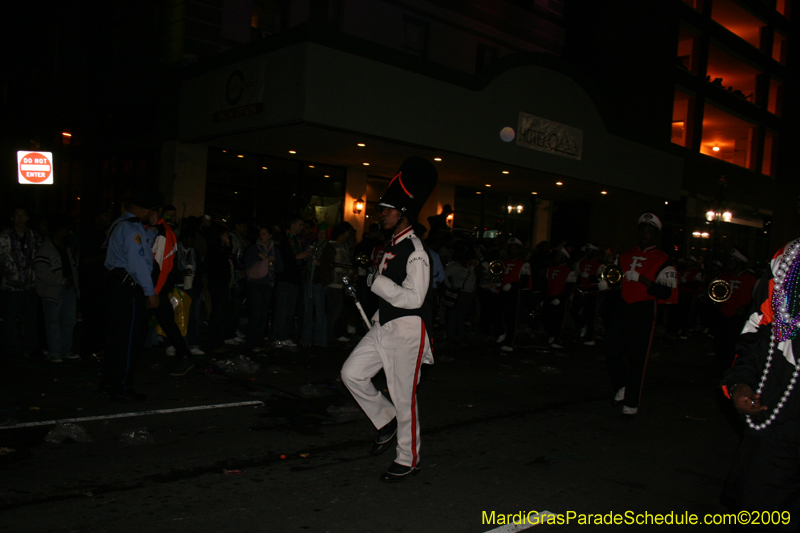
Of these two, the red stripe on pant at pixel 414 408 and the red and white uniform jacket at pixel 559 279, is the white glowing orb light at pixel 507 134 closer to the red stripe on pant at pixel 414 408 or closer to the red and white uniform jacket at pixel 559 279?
the red and white uniform jacket at pixel 559 279

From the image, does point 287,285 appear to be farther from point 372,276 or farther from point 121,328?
point 372,276

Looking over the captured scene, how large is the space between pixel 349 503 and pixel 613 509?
179cm

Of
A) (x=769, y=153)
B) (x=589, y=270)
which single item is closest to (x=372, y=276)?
(x=589, y=270)

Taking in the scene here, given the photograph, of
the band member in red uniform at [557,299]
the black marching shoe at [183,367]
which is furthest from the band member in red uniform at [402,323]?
the band member in red uniform at [557,299]

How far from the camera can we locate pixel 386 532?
3.63 m

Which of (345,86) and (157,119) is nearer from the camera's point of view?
(345,86)

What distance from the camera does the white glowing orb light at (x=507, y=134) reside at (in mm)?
16859

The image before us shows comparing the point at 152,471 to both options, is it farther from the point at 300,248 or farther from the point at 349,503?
the point at 300,248

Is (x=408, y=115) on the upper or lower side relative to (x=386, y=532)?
upper

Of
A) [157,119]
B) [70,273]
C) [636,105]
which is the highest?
[636,105]

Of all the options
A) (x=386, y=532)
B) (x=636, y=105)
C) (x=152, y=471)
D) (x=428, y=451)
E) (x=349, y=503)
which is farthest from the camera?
(x=636, y=105)

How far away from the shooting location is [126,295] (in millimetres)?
6152

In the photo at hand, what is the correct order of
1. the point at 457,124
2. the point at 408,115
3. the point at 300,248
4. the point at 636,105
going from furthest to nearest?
the point at 636,105, the point at 457,124, the point at 408,115, the point at 300,248

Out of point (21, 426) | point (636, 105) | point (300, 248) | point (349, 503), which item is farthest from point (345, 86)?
point (636, 105)
